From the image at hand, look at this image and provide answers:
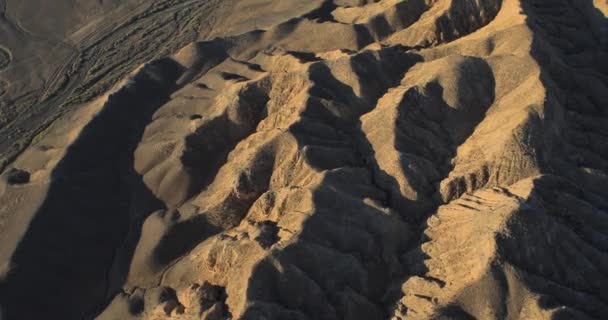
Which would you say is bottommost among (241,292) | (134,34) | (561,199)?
(561,199)

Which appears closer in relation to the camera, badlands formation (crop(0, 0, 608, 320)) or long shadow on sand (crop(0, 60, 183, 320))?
badlands formation (crop(0, 0, 608, 320))

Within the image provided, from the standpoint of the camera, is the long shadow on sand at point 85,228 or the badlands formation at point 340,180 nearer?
the badlands formation at point 340,180

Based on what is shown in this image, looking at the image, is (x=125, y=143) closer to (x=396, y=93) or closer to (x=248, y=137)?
(x=248, y=137)

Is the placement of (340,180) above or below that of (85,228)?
below

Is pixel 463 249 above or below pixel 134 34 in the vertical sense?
below

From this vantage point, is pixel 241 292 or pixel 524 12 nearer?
pixel 241 292

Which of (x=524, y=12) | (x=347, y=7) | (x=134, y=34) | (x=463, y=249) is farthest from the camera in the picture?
(x=134, y=34)

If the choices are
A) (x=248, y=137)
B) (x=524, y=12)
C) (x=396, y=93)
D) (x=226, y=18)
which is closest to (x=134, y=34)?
(x=226, y=18)

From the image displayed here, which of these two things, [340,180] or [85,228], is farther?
[85,228]
